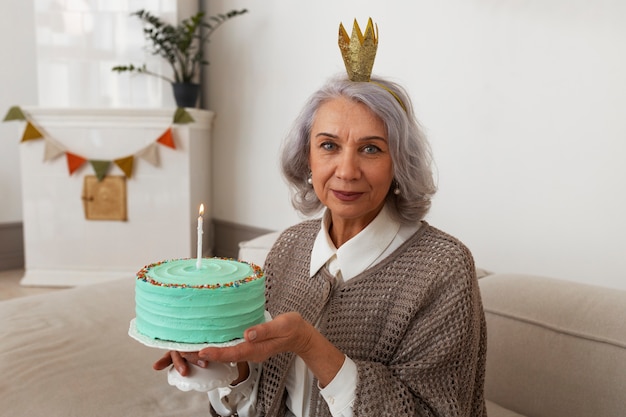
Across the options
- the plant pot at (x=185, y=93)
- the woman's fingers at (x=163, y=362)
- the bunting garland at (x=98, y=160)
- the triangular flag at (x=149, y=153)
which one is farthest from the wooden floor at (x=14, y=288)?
the woman's fingers at (x=163, y=362)

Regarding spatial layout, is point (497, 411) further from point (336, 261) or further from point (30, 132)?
point (30, 132)

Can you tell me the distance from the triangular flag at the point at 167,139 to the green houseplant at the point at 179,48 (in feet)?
0.71

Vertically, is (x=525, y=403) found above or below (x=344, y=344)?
below

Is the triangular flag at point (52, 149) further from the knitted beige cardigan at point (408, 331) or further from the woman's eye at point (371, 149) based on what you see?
the woman's eye at point (371, 149)

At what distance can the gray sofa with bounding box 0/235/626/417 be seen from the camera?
4.66 ft

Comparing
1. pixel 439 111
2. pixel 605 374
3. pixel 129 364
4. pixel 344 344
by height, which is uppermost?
pixel 439 111

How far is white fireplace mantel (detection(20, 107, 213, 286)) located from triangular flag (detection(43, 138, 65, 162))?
30 mm

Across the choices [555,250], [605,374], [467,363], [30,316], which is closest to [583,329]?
[605,374]

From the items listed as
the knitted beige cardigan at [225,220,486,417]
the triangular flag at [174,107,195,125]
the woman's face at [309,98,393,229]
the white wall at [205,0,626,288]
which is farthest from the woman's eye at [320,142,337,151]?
the triangular flag at [174,107,195,125]

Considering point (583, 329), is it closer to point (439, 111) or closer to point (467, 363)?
point (467, 363)

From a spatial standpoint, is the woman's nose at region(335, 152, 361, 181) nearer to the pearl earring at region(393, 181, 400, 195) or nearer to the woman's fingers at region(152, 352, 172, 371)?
the pearl earring at region(393, 181, 400, 195)

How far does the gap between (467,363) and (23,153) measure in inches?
136

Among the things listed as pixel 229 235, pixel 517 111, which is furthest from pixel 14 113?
pixel 517 111

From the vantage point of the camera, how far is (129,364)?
1.70 metres
